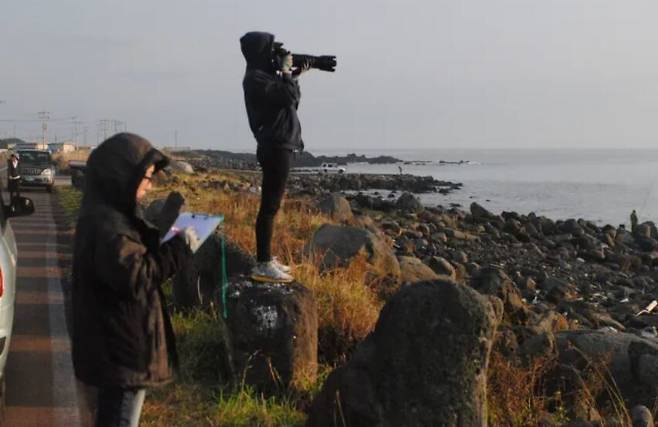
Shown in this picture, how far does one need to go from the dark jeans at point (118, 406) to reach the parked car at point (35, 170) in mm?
26343

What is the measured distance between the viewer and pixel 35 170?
28547mm

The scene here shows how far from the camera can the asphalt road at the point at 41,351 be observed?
5688mm

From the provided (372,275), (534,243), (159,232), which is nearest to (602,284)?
(534,243)

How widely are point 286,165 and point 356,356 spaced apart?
1.70 m

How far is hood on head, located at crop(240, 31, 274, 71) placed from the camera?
18.4ft

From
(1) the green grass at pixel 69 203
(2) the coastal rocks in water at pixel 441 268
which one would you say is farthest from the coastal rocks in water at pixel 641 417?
(1) the green grass at pixel 69 203

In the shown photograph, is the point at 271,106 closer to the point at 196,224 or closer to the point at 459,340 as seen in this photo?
the point at 196,224

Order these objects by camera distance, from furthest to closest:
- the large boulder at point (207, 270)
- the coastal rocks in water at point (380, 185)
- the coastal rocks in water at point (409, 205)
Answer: the coastal rocks in water at point (380, 185) → the coastal rocks in water at point (409, 205) → the large boulder at point (207, 270)

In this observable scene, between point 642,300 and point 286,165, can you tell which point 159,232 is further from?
point 642,300

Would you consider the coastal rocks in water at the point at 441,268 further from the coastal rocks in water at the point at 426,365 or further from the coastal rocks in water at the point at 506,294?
the coastal rocks in water at the point at 426,365

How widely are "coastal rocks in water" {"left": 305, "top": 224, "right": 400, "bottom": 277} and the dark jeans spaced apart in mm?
6123

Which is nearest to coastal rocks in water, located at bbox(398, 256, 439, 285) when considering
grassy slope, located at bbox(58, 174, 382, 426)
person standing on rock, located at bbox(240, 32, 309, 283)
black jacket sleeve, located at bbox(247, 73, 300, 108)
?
grassy slope, located at bbox(58, 174, 382, 426)

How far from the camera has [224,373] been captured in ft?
20.1

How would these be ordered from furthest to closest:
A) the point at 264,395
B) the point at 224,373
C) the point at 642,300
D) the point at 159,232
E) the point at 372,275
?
the point at 642,300
the point at 372,275
the point at 224,373
the point at 264,395
the point at 159,232
